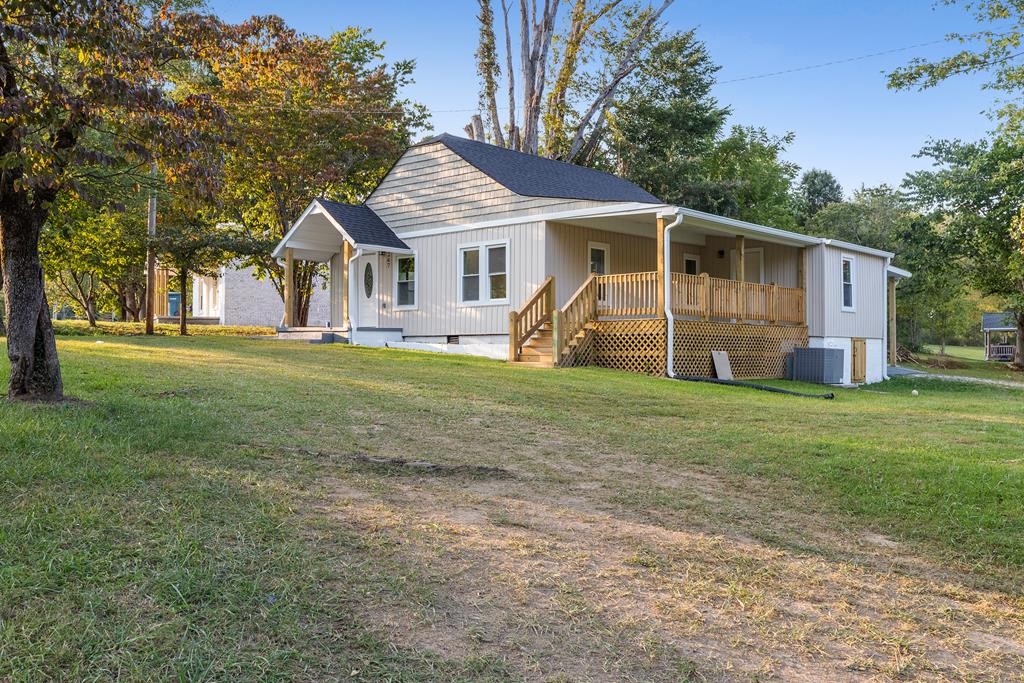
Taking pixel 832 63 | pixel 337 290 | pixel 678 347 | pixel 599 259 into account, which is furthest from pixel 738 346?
pixel 832 63

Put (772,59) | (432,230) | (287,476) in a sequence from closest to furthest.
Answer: (287,476) < (432,230) < (772,59)

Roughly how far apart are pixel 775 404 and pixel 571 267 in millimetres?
7236

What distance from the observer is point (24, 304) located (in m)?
7.10

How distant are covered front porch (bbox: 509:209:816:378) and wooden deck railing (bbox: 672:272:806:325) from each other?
2 cm

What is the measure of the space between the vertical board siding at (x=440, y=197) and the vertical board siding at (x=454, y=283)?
402 millimetres

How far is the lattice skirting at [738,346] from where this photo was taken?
16172mm

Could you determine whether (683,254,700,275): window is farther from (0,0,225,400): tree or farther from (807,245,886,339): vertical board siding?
(0,0,225,400): tree

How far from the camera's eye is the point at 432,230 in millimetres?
19891

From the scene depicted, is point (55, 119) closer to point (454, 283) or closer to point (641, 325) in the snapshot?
point (641, 325)

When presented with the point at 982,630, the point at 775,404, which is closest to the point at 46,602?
the point at 982,630

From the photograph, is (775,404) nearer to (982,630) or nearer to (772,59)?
(982,630)

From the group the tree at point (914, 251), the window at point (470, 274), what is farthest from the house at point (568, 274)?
the tree at point (914, 251)

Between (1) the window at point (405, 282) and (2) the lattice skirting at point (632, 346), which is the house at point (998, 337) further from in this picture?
(1) the window at point (405, 282)

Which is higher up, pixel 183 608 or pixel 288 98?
pixel 288 98
